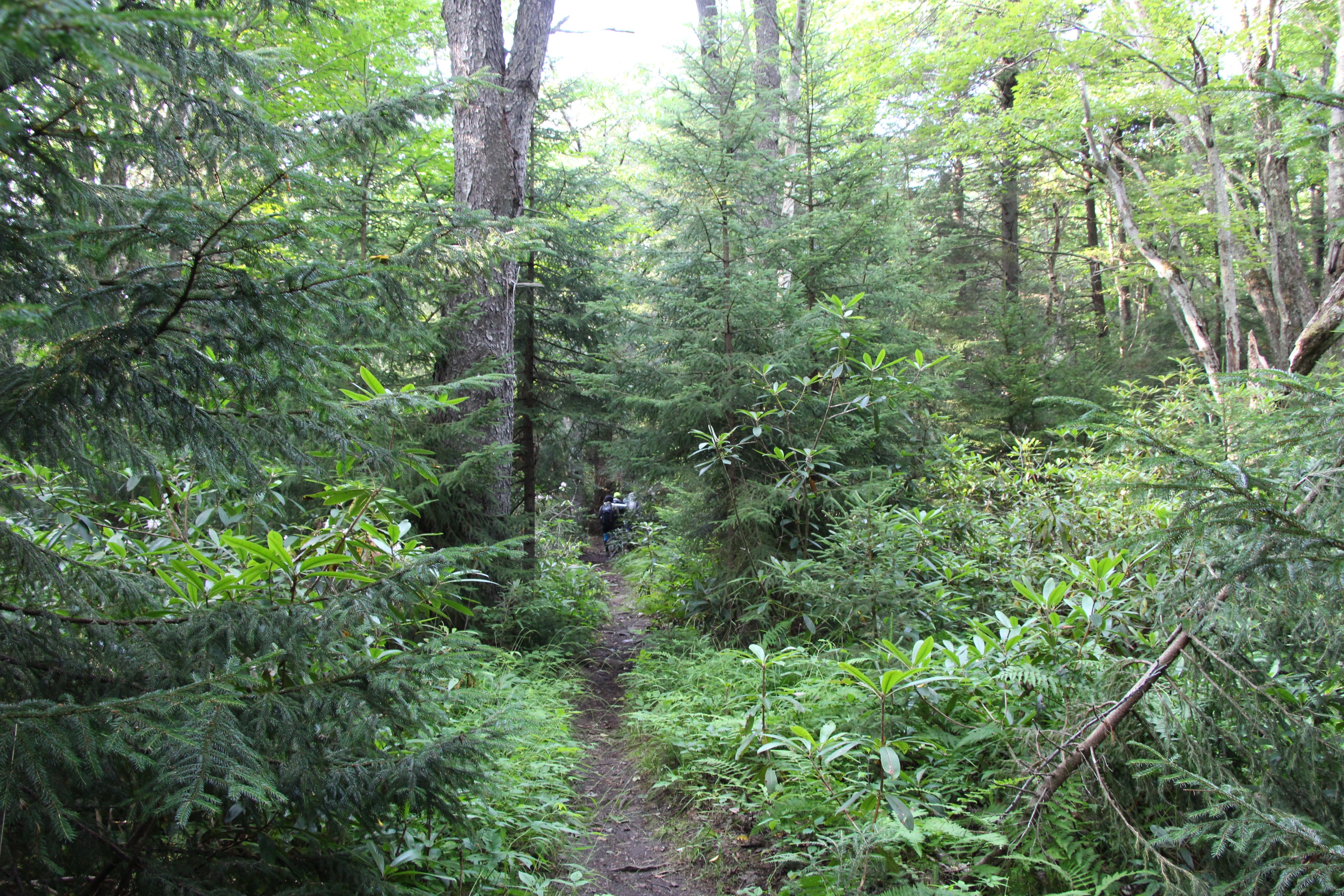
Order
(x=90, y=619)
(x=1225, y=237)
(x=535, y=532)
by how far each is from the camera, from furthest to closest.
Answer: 1. (x=1225, y=237)
2. (x=535, y=532)
3. (x=90, y=619)

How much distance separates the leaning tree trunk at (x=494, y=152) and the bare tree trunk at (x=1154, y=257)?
7.36m

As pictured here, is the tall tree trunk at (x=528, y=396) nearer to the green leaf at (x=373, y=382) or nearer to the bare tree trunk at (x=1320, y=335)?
the green leaf at (x=373, y=382)

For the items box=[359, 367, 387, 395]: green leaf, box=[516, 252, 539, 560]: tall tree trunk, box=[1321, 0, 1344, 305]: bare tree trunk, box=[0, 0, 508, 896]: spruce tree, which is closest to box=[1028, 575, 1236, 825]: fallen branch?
box=[0, 0, 508, 896]: spruce tree

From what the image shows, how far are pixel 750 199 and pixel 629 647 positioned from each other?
4.74 metres

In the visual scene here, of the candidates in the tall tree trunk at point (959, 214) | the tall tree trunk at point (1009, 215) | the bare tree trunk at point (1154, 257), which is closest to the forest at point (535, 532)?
the bare tree trunk at point (1154, 257)

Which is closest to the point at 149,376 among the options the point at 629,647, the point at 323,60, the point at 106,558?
the point at 106,558

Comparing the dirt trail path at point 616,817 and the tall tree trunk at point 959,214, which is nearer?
the dirt trail path at point 616,817

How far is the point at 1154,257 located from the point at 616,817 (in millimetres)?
A: 9756

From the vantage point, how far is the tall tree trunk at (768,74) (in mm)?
7211

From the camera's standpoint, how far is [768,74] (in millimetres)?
11164

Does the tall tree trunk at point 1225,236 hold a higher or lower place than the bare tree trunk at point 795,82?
lower

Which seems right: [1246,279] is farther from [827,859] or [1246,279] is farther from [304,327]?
[304,327]

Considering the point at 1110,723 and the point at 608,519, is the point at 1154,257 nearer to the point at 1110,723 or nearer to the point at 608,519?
the point at 1110,723

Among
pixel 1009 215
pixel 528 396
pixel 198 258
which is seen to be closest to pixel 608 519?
pixel 528 396
